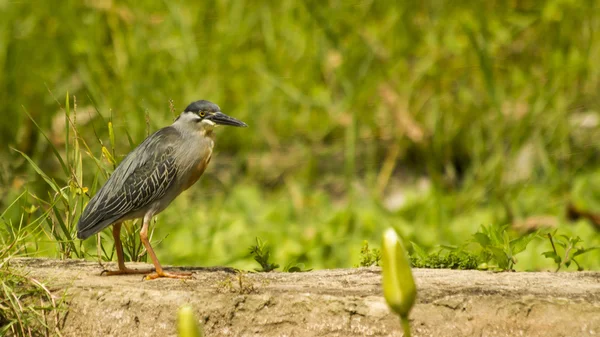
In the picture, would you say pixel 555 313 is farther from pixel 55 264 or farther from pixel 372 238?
pixel 372 238

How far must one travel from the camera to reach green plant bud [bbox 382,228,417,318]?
1898 mm

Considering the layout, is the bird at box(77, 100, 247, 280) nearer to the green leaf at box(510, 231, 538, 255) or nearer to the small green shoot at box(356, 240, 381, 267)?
the small green shoot at box(356, 240, 381, 267)

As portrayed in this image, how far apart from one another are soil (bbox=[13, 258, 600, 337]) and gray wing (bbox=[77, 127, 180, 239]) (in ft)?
0.75

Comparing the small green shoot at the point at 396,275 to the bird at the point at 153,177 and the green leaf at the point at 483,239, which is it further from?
the green leaf at the point at 483,239

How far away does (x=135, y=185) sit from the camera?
137 inches

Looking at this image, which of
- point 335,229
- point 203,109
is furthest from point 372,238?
point 203,109

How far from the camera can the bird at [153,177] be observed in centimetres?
345

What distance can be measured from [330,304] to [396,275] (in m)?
1.01

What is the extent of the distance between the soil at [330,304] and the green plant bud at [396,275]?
3.06 ft

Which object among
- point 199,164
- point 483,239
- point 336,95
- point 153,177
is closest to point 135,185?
point 153,177

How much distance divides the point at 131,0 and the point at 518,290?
4800mm

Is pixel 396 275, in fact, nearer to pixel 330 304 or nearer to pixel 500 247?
pixel 330 304

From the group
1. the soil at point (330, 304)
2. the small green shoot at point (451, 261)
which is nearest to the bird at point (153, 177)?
the soil at point (330, 304)

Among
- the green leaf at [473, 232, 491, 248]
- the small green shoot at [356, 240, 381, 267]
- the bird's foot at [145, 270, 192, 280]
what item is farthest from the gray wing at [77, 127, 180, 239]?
the green leaf at [473, 232, 491, 248]
